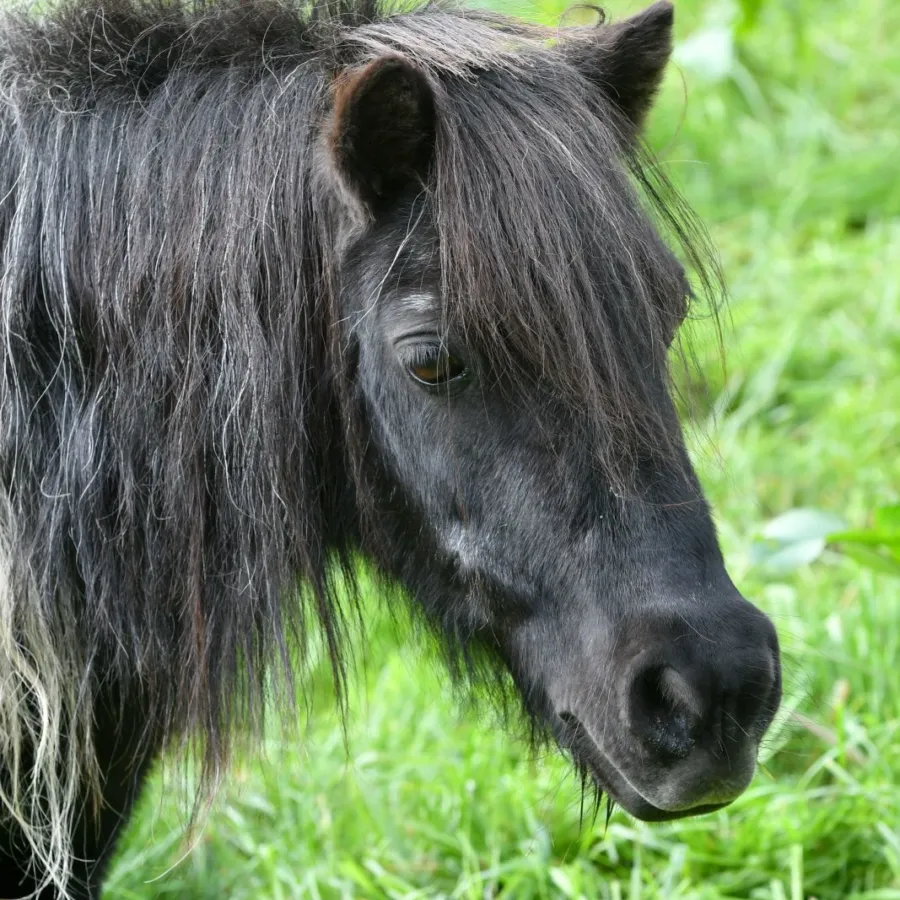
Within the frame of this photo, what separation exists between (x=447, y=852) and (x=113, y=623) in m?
1.50

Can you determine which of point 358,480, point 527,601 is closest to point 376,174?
point 358,480

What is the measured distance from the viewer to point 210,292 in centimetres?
214

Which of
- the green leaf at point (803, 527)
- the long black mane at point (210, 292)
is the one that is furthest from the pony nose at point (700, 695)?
the green leaf at point (803, 527)

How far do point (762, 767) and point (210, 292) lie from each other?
55.6 inches

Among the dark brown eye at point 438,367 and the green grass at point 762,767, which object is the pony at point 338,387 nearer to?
the dark brown eye at point 438,367

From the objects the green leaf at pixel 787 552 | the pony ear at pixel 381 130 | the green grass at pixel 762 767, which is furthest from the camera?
the green grass at pixel 762 767

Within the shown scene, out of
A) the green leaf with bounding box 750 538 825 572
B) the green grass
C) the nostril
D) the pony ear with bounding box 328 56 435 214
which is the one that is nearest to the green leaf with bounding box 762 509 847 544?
the green leaf with bounding box 750 538 825 572

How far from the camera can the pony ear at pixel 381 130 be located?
1.96 metres

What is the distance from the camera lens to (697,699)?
1.84 m

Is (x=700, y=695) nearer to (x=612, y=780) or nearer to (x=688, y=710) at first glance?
(x=688, y=710)

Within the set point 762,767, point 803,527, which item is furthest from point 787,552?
point 762,767

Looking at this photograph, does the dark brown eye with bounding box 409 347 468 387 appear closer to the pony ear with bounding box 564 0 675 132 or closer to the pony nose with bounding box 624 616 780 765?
the pony nose with bounding box 624 616 780 765

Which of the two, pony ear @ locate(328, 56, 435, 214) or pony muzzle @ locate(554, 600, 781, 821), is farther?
pony ear @ locate(328, 56, 435, 214)

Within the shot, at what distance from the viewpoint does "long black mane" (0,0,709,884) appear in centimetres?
210
